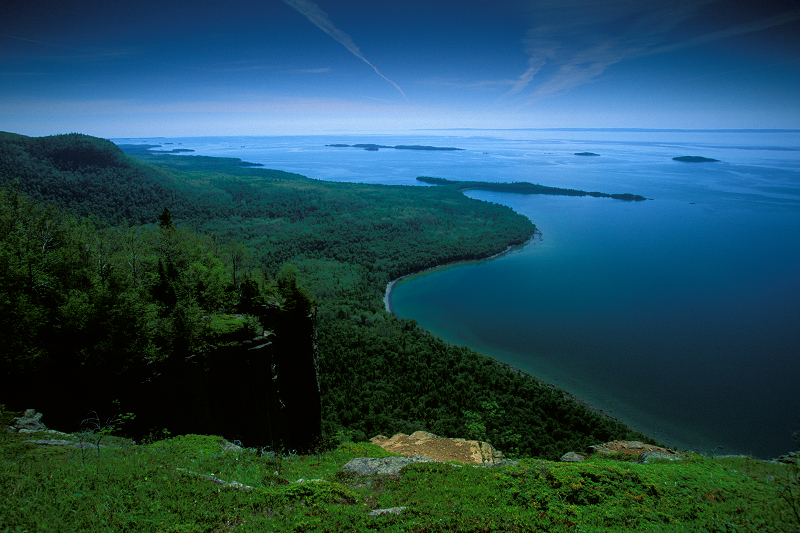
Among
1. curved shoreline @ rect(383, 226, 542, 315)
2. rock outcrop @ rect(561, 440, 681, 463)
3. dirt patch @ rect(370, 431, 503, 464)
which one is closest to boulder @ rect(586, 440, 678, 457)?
rock outcrop @ rect(561, 440, 681, 463)

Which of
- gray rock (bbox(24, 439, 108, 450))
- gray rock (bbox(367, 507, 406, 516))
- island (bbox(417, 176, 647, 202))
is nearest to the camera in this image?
gray rock (bbox(367, 507, 406, 516))

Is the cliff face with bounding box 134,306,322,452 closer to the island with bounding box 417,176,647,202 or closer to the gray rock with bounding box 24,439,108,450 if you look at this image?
the gray rock with bounding box 24,439,108,450

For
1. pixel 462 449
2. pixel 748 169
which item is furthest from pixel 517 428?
pixel 748 169

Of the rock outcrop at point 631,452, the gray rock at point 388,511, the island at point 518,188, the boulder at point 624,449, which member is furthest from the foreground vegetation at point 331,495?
the island at point 518,188

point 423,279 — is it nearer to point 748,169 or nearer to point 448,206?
point 448,206

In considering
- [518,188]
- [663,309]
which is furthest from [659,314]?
[518,188]

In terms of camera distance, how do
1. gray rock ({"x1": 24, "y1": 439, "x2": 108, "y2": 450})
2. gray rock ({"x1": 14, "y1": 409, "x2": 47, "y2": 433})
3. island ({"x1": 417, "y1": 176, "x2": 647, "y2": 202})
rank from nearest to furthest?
gray rock ({"x1": 24, "y1": 439, "x2": 108, "y2": 450}), gray rock ({"x1": 14, "y1": 409, "x2": 47, "y2": 433}), island ({"x1": 417, "y1": 176, "x2": 647, "y2": 202})

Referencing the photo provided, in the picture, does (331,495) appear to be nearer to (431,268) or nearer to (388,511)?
(388,511)
